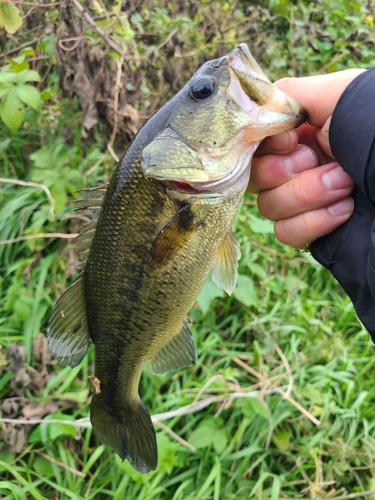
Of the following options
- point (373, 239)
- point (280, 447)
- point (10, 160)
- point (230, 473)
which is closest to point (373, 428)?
point (280, 447)

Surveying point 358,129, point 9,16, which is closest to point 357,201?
point 358,129

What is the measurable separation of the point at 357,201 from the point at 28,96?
168 centimetres

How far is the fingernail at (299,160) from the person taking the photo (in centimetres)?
143

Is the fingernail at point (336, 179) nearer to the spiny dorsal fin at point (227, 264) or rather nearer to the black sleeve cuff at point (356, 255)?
the black sleeve cuff at point (356, 255)

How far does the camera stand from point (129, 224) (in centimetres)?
127

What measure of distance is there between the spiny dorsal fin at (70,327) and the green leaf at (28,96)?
1.13m

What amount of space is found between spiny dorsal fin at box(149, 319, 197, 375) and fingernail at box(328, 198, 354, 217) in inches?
27.0

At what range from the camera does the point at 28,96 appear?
6.86 feet

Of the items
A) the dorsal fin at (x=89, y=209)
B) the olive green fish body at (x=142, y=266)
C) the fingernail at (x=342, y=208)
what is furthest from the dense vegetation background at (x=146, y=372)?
the fingernail at (x=342, y=208)

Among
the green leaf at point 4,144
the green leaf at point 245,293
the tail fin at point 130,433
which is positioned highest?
the green leaf at point 4,144

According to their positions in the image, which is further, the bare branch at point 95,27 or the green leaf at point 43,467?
the bare branch at point 95,27

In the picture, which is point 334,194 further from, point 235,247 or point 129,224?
point 129,224

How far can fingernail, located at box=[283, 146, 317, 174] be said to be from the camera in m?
1.43

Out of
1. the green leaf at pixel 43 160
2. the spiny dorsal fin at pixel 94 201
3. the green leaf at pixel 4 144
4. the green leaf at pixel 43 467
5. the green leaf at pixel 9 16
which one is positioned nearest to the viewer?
the spiny dorsal fin at pixel 94 201
